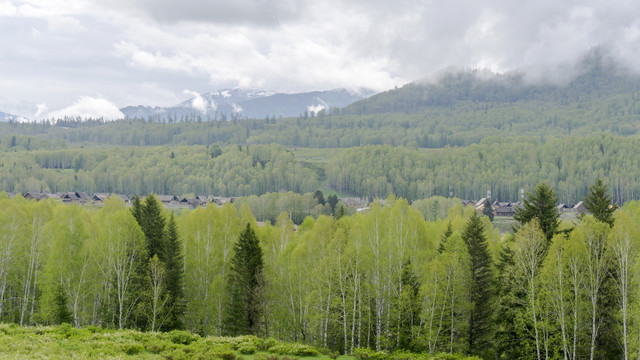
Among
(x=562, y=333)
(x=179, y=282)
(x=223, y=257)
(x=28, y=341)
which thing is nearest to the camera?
(x=28, y=341)

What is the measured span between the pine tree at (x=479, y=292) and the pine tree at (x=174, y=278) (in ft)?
84.4

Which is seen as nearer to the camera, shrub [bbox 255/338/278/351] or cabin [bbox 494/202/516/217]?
shrub [bbox 255/338/278/351]

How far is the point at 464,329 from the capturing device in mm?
42375

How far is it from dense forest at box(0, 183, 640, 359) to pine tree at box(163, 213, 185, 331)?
0.13m

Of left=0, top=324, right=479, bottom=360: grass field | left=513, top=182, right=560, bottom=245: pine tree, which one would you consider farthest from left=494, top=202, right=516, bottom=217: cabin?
left=0, top=324, right=479, bottom=360: grass field

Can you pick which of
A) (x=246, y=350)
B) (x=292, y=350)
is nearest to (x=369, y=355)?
(x=292, y=350)

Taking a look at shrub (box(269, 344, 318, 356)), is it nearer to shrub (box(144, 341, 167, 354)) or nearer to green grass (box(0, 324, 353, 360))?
green grass (box(0, 324, 353, 360))

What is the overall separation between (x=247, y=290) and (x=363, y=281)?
10.1 m

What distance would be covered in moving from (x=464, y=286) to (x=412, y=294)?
4.33 metres

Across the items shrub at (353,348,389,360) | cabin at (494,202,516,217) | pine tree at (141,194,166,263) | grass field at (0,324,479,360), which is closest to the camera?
grass field at (0,324,479,360)

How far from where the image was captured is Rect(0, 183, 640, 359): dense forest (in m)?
37.7

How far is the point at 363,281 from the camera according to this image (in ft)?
144

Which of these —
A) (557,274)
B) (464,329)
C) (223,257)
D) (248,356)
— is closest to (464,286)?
(464,329)

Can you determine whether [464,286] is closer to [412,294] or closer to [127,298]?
[412,294]
